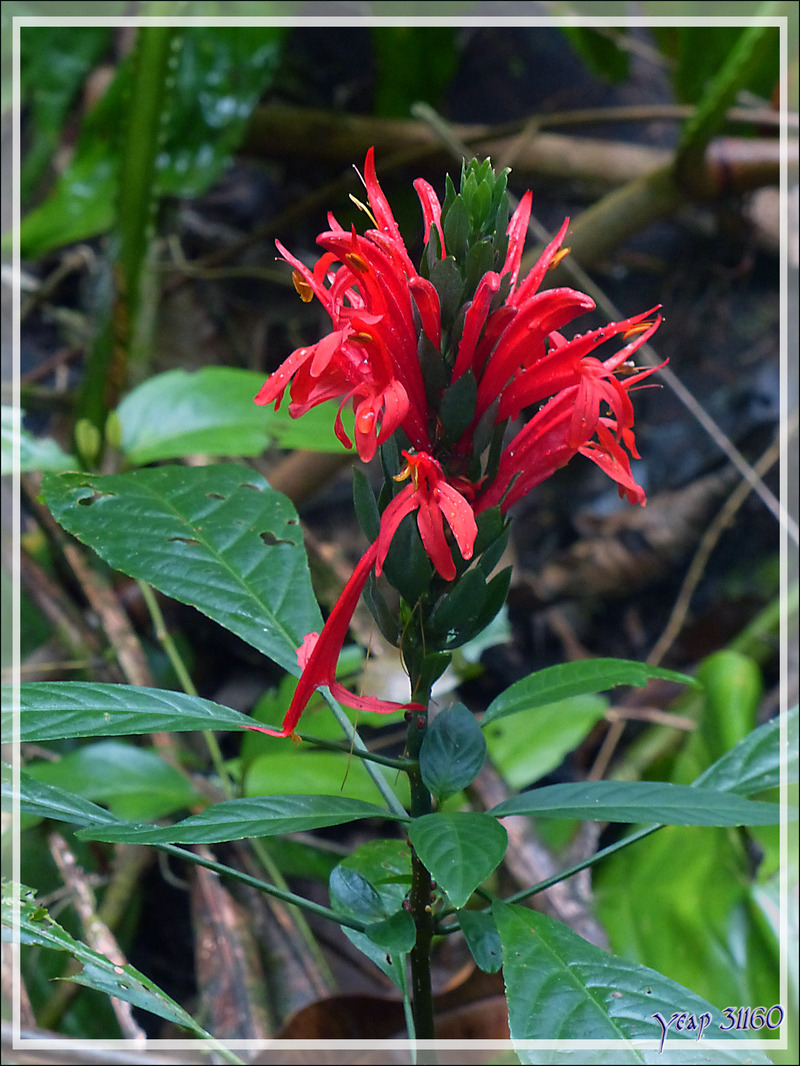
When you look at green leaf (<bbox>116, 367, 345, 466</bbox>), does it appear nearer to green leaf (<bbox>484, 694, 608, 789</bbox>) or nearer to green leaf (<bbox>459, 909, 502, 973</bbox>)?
green leaf (<bbox>484, 694, 608, 789</bbox>)

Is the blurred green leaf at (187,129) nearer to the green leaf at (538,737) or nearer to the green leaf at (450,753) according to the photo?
the green leaf at (538,737)

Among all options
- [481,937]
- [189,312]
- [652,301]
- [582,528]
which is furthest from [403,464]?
[652,301]

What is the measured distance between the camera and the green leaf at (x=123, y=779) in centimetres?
104

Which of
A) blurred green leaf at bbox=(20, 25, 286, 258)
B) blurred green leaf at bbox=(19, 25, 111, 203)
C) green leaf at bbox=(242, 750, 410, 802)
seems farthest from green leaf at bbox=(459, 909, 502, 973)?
blurred green leaf at bbox=(19, 25, 111, 203)

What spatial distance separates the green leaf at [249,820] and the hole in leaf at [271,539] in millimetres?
275

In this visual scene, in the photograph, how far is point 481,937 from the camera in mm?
531

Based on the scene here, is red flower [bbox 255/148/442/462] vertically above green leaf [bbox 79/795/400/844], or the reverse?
red flower [bbox 255/148/442/462]

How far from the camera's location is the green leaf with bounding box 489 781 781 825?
20.1 inches

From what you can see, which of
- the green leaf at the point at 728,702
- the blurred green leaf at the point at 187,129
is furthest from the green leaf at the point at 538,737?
the blurred green leaf at the point at 187,129

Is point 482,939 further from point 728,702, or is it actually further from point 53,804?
point 728,702

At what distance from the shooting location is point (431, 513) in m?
0.48

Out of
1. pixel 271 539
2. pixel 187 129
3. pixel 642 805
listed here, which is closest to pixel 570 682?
pixel 642 805

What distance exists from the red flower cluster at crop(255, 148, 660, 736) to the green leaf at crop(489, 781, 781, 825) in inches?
5.5

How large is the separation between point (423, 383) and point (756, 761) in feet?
1.41
